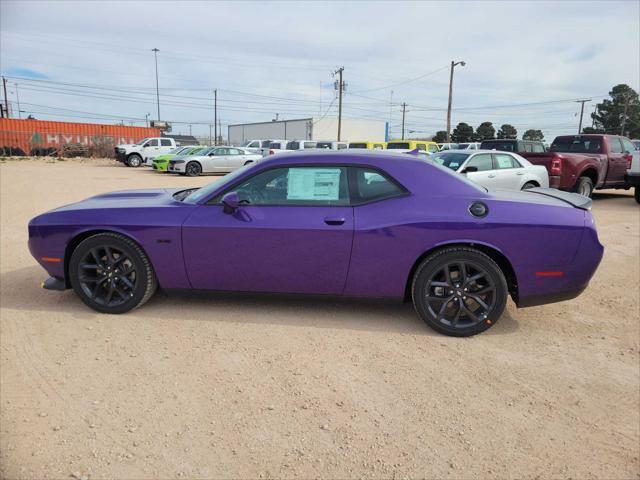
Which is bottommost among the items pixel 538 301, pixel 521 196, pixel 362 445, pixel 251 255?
pixel 362 445

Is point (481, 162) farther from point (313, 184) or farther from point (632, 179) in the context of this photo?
point (313, 184)

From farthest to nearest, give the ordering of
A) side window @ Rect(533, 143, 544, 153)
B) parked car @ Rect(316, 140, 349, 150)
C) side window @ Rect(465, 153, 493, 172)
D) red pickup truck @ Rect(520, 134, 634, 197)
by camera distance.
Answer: parked car @ Rect(316, 140, 349, 150) → side window @ Rect(533, 143, 544, 153) → red pickup truck @ Rect(520, 134, 634, 197) → side window @ Rect(465, 153, 493, 172)

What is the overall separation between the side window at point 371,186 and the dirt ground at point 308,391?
105cm

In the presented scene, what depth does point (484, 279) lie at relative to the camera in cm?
359

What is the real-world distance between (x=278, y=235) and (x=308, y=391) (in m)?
1.30

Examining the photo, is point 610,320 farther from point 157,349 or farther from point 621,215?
point 621,215

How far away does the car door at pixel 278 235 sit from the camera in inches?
143

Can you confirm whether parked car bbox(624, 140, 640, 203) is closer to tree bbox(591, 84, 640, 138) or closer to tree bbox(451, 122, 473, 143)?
tree bbox(451, 122, 473, 143)

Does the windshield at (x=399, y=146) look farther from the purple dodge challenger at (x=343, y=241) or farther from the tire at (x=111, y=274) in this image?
the tire at (x=111, y=274)

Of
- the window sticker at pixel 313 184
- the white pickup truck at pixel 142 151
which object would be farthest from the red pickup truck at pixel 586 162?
the white pickup truck at pixel 142 151

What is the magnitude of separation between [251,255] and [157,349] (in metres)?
1.00

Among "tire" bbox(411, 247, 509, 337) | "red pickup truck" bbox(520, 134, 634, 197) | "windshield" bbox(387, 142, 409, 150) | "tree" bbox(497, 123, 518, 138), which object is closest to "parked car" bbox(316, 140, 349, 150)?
"windshield" bbox(387, 142, 409, 150)

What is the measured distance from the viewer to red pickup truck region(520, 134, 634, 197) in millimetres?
11008

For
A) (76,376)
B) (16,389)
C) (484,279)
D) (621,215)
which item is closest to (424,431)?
(484,279)
